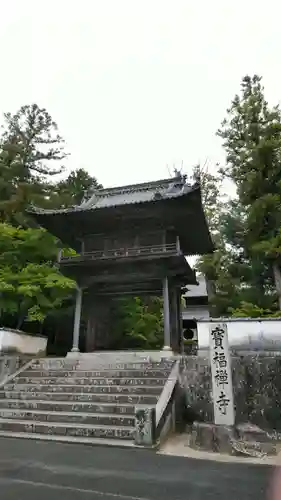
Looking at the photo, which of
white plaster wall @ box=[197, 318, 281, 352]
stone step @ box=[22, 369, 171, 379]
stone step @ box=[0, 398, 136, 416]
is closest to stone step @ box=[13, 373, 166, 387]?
stone step @ box=[22, 369, 171, 379]

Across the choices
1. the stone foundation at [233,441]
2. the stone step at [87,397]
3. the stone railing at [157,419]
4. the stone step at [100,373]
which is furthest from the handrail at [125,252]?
the stone foundation at [233,441]

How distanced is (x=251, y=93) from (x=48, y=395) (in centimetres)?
1951

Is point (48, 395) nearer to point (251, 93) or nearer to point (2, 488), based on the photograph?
point (2, 488)

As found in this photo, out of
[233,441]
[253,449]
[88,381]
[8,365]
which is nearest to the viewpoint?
[253,449]

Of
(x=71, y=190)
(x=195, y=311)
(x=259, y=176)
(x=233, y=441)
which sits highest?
(x=71, y=190)

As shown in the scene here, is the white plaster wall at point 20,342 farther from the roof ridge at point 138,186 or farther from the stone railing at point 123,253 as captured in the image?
the roof ridge at point 138,186

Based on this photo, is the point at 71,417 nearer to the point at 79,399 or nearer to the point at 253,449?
the point at 79,399

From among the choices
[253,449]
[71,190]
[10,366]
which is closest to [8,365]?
[10,366]

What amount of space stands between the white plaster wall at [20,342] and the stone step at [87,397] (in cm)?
222

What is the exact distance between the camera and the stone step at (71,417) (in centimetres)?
702

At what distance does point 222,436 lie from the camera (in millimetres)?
5926

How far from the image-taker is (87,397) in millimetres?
8297

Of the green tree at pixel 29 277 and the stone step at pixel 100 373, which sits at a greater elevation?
the green tree at pixel 29 277

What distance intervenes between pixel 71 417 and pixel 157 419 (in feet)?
6.84
